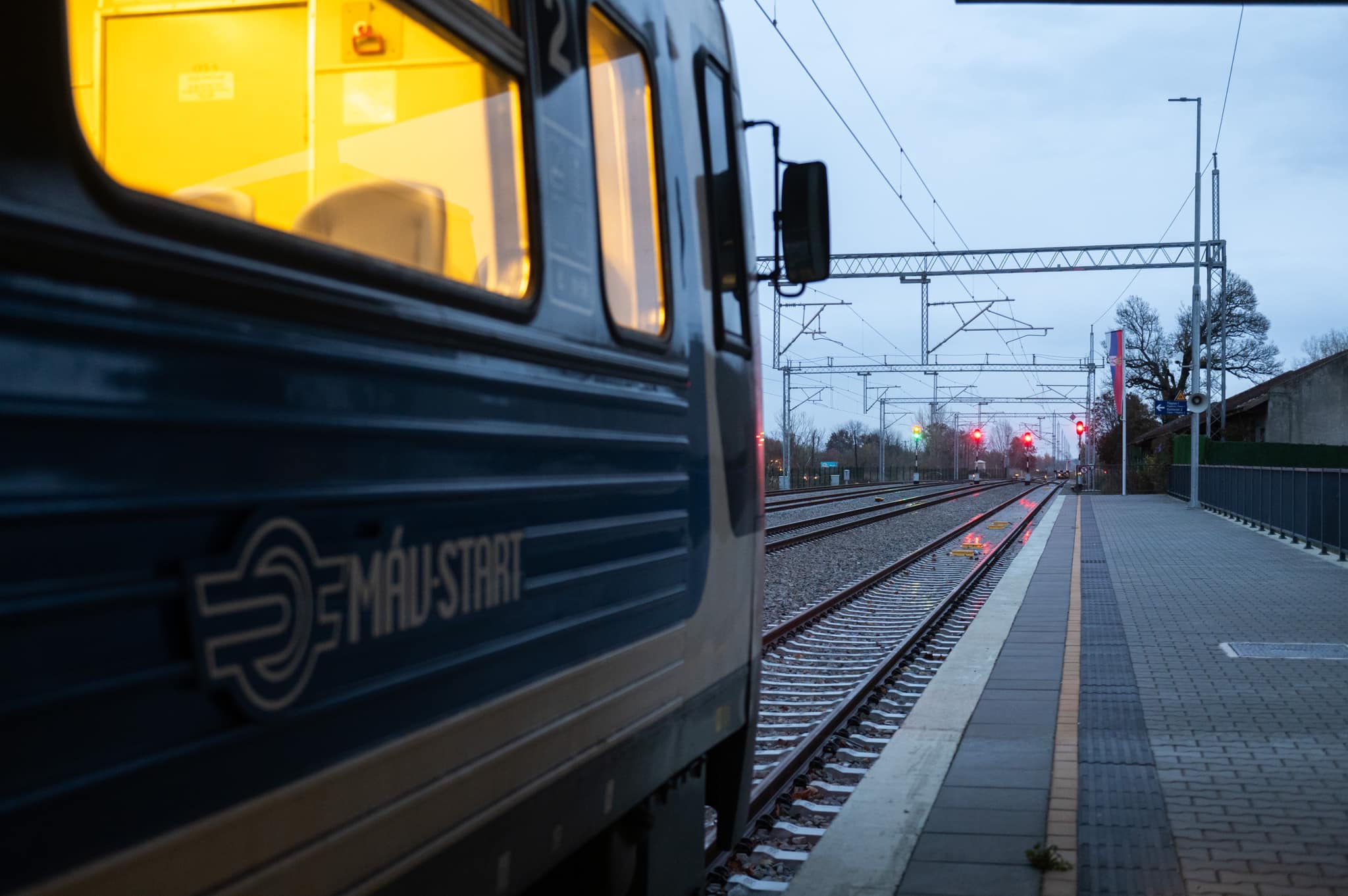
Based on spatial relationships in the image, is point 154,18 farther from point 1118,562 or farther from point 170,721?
point 1118,562

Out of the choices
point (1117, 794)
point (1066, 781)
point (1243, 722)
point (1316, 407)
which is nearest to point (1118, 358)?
point (1316, 407)

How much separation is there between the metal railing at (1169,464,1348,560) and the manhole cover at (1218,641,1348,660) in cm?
767

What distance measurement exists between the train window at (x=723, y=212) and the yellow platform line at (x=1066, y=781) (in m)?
2.41

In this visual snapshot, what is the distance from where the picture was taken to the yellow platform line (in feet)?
16.8

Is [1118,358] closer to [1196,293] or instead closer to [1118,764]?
[1196,293]

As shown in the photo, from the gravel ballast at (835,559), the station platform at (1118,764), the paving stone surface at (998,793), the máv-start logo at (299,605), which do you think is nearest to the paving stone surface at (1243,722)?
the station platform at (1118,764)

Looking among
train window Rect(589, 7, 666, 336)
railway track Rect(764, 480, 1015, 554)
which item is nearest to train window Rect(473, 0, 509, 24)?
train window Rect(589, 7, 666, 336)

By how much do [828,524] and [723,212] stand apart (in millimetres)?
22630

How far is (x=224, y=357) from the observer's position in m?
1.75

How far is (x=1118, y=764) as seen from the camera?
6.93 metres

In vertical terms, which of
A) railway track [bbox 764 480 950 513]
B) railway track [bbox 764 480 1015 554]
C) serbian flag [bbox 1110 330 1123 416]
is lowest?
railway track [bbox 764 480 1015 554]

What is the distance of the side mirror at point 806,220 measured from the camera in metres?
4.64

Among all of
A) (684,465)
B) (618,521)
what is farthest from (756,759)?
(618,521)

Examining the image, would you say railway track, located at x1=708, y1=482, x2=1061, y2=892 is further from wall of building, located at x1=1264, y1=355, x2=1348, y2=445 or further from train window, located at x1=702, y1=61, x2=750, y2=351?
wall of building, located at x1=1264, y1=355, x2=1348, y2=445
